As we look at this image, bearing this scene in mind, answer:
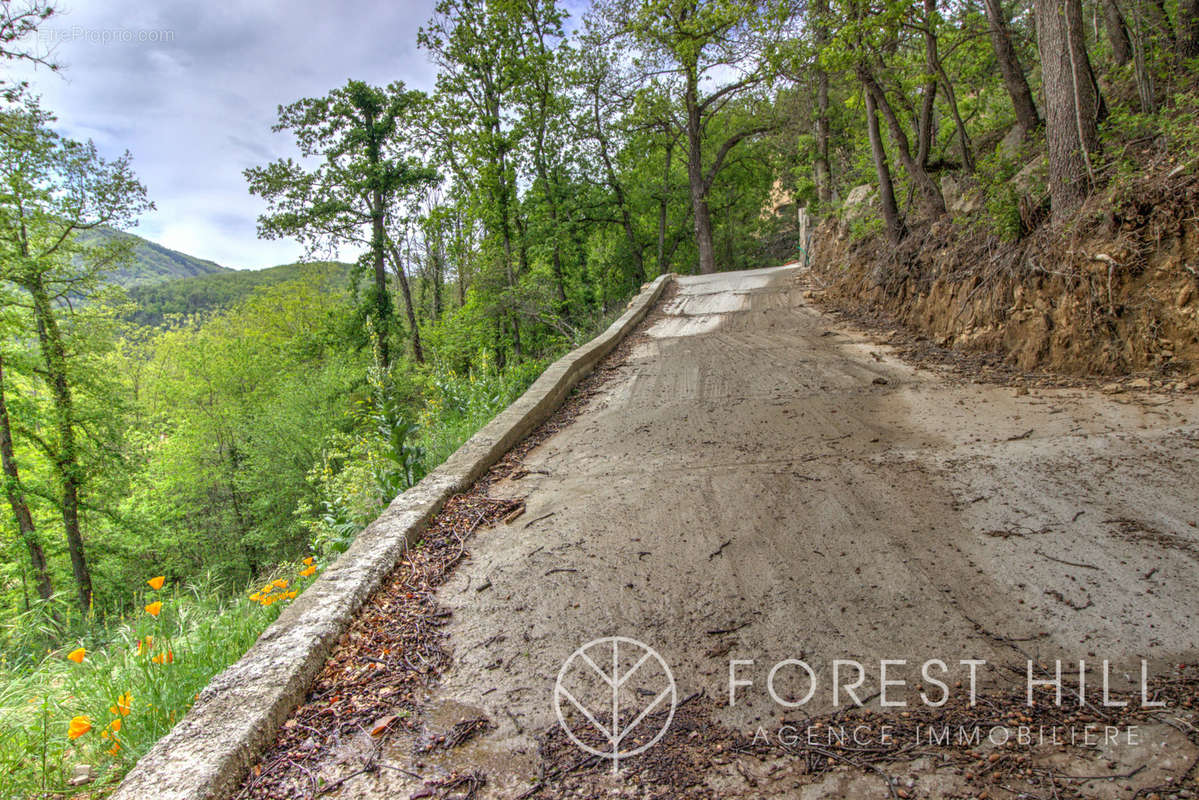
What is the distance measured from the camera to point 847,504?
3350 mm

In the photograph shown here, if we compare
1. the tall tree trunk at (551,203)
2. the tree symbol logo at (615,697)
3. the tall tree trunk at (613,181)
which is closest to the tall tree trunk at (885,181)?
the tree symbol logo at (615,697)

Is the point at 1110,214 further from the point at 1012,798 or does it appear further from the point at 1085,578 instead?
the point at 1012,798

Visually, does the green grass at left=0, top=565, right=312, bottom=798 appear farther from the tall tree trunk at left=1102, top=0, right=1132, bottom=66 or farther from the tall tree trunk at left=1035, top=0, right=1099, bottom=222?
the tall tree trunk at left=1102, top=0, right=1132, bottom=66

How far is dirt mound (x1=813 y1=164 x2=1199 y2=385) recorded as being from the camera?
4.28m

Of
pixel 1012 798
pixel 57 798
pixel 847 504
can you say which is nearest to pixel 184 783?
pixel 57 798

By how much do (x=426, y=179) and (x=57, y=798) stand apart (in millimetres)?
24748

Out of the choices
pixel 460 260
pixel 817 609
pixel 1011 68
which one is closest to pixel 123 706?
pixel 817 609

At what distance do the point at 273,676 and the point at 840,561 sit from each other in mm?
2604

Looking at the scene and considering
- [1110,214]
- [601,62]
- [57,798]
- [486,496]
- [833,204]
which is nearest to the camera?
[57,798]

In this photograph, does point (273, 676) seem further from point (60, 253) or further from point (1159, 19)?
point (60, 253)

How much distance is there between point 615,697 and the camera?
6.99 ft

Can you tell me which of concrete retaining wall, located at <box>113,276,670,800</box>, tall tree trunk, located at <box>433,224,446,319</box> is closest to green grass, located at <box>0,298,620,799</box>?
concrete retaining wall, located at <box>113,276,670,800</box>

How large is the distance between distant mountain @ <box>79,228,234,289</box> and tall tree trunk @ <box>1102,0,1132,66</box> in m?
20.7

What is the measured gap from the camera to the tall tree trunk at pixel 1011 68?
677cm
